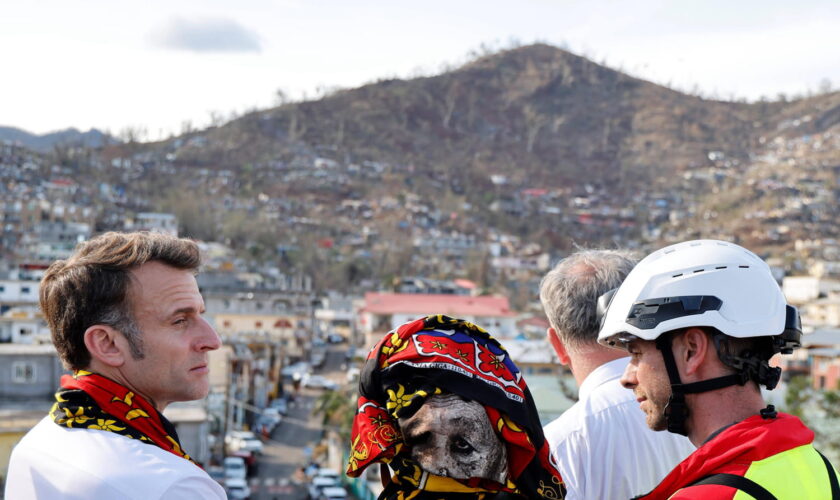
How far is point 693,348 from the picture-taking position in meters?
1.78

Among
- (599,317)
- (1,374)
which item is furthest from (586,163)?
(599,317)

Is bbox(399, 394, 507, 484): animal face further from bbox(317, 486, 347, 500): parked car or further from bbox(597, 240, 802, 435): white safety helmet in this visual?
bbox(317, 486, 347, 500): parked car

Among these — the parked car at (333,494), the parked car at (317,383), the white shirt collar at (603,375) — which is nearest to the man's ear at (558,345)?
the white shirt collar at (603,375)

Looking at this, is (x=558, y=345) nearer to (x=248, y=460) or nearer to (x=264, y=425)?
(x=248, y=460)

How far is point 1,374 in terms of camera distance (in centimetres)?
1555

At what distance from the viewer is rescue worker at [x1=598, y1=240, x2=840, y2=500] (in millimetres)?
1674

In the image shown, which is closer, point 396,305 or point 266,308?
point 396,305

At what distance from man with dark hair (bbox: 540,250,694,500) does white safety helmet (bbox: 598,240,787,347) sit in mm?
647

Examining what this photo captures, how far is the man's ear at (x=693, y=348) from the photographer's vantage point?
1.76 meters

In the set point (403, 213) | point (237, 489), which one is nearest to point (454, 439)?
point (237, 489)

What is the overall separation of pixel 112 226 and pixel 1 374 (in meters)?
50.2

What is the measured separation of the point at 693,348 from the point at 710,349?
3 cm

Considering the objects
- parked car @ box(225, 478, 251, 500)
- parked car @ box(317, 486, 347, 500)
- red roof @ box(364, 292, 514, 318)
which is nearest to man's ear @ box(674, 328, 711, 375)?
parked car @ box(225, 478, 251, 500)

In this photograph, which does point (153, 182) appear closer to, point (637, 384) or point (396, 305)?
point (396, 305)
